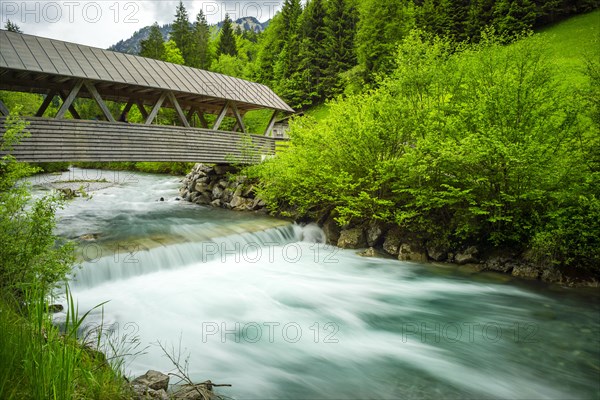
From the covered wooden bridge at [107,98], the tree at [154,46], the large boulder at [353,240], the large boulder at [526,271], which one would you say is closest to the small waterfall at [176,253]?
the large boulder at [353,240]

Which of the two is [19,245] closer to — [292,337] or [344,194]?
[292,337]

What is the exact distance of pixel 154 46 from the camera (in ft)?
145

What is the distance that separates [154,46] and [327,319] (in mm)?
47351

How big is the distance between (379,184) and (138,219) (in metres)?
9.95

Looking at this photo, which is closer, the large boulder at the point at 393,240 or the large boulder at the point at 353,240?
the large boulder at the point at 393,240

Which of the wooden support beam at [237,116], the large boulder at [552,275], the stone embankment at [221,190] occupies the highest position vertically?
the wooden support beam at [237,116]

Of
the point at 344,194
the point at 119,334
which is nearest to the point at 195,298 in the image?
the point at 119,334

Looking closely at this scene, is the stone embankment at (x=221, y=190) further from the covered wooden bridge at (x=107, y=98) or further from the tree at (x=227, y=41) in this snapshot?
the tree at (x=227, y=41)

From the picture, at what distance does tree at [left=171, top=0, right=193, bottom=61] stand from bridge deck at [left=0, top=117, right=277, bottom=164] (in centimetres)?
3783

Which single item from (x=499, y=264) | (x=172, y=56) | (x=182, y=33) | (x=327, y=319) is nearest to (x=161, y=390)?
(x=327, y=319)

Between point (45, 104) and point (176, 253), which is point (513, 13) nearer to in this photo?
point (176, 253)

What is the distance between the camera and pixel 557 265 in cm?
902

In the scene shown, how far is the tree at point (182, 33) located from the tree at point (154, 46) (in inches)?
139

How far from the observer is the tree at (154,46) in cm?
4350
